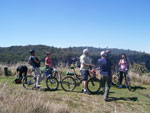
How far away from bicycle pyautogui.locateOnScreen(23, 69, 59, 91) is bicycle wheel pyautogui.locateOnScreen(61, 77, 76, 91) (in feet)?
1.11

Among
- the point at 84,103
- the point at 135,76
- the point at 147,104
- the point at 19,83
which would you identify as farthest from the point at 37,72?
the point at 135,76

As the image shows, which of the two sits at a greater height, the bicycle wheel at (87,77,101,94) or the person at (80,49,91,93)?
the person at (80,49,91,93)

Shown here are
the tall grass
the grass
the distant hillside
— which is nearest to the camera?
the tall grass

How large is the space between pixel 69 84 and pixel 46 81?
105 cm

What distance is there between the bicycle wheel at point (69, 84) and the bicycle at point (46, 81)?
1.11ft

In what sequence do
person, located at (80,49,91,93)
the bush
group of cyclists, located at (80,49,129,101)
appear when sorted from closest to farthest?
group of cyclists, located at (80,49,129,101), person, located at (80,49,91,93), the bush

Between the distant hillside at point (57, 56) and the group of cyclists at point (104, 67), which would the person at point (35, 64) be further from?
the distant hillside at point (57, 56)

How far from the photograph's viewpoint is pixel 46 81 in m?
7.53

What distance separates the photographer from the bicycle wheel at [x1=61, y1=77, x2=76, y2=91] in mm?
7418

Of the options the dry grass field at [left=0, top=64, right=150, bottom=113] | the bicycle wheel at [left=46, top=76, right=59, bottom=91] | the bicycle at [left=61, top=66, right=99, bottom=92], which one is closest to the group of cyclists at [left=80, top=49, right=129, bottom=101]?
the bicycle at [left=61, top=66, right=99, bottom=92]

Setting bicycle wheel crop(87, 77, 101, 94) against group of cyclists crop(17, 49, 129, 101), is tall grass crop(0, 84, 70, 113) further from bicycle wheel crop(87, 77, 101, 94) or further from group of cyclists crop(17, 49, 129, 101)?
bicycle wheel crop(87, 77, 101, 94)

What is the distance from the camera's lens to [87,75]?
23.3 feet

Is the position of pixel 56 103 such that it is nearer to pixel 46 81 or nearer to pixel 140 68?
pixel 46 81

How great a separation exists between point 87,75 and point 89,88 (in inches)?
23.3
